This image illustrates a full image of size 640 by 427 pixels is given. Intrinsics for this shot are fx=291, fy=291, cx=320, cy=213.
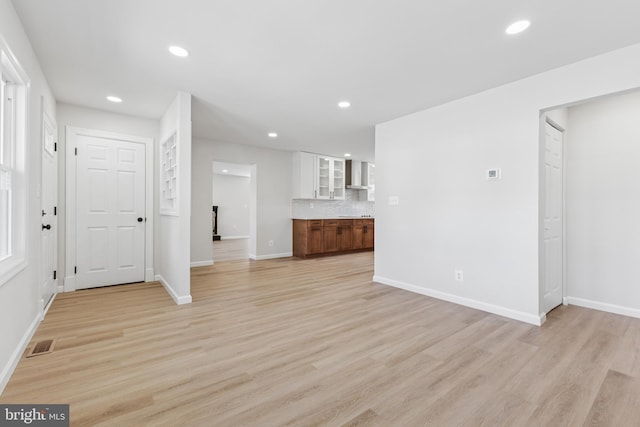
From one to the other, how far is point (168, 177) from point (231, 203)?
276 inches

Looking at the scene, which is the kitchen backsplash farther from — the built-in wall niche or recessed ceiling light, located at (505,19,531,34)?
recessed ceiling light, located at (505,19,531,34)

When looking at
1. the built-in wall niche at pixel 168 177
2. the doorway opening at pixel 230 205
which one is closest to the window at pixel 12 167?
the built-in wall niche at pixel 168 177

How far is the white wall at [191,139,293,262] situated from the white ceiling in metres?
1.99

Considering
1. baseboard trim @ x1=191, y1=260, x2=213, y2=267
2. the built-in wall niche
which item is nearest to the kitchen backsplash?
baseboard trim @ x1=191, y1=260, x2=213, y2=267

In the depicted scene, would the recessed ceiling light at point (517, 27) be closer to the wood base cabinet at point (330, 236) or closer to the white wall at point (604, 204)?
the white wall at point (604, 204)

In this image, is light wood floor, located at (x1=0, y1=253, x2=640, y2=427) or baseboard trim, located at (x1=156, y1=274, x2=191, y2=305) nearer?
light wood floor, located at (x1=0, y1=253, x2=640, y2=427)

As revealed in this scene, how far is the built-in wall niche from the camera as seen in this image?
3.78 m

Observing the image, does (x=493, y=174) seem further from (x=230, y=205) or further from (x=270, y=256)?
(x=230, y=205)

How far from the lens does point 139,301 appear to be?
3477 millimetres

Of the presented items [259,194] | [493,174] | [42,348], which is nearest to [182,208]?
[42,348]

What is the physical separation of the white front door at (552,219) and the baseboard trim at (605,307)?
0.59ft

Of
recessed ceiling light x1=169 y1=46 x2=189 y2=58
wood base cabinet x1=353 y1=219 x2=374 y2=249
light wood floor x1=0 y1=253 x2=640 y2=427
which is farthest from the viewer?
wood base cabinet x1=353 y1=219 x2=374 y2=249

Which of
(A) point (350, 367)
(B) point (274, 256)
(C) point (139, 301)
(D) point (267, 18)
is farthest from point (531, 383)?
(B) point (274, 256)

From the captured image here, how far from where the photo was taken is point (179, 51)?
2.47 m
